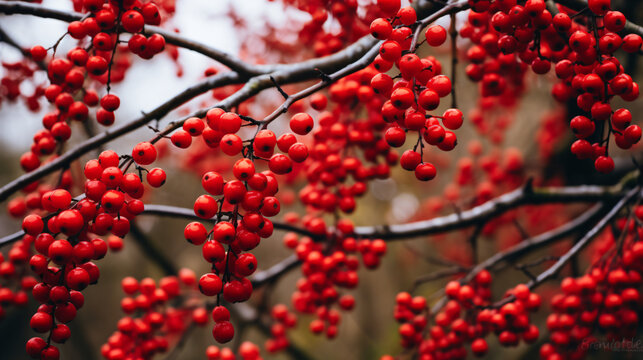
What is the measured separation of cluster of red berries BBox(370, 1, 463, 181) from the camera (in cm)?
95

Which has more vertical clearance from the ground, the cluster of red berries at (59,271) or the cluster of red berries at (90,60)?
the cluster of red berries at (90,60)

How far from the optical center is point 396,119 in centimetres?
101

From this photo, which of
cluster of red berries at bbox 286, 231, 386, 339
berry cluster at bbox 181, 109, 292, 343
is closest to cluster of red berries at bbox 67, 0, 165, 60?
berry cluster at bbox 181, 109, 292, 343

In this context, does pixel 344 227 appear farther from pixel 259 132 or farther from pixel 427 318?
pixel 259 132

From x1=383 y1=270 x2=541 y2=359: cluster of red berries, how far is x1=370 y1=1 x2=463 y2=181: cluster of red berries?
2.67 ft

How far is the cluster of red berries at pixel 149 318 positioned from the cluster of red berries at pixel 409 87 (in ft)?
4.65

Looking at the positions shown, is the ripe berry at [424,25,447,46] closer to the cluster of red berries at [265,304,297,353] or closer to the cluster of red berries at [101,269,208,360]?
the cluster of red berries at [101,269,208,360]

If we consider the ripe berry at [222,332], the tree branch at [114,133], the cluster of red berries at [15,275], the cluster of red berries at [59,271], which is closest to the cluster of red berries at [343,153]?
the tree branch at [114,133]

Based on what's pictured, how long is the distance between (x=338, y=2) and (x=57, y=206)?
1.48 meters

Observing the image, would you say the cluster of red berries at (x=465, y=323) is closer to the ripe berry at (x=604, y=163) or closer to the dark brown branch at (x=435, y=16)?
the ripe berry at (x=604, y=163)

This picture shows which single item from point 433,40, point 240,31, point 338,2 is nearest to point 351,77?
point 338,2

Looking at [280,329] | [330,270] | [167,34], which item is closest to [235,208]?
[167,34]

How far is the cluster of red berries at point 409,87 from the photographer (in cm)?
95

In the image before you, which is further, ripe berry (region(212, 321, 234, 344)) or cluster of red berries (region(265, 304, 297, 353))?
cluster of red berries (region(265, 304, 297, 353))
